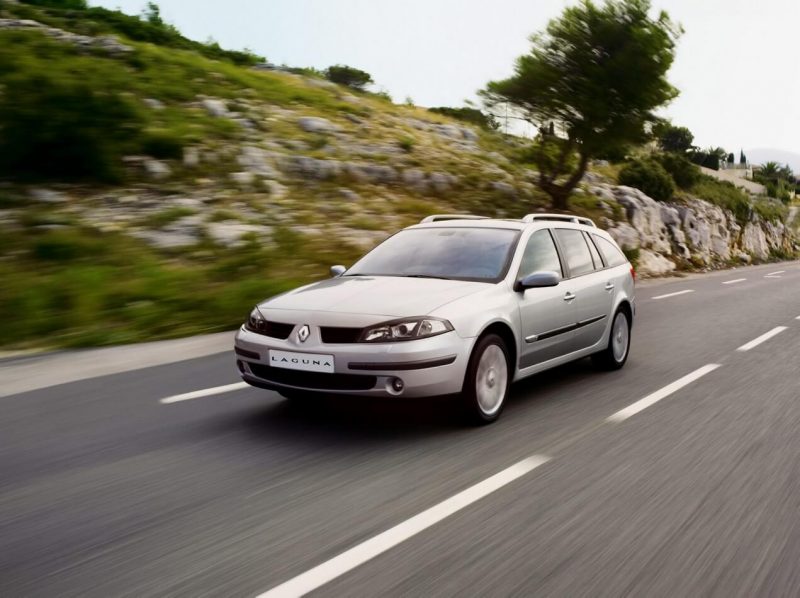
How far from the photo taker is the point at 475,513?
13.1ft

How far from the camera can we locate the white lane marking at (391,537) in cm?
316

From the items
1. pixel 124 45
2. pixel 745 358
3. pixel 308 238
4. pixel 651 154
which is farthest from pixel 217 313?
pixel 651 154

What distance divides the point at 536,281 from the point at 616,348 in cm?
230

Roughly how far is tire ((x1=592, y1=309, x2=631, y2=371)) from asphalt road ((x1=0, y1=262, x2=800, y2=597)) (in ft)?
2.18

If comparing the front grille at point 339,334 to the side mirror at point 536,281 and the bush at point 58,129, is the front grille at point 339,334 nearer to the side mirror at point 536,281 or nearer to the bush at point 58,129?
the side mirror at point 536,281

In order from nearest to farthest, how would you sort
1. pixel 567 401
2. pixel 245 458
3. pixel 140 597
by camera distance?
1. pixel 140 597
2. pixel 245 458
3. pixel 567 401

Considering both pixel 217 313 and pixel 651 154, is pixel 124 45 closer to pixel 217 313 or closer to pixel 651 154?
pixel 217 313

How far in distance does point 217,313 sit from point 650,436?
6.77 m

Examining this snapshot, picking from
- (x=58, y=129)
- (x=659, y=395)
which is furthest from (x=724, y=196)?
(x=659, y=395)

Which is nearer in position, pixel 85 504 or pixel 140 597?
pixel 140 597

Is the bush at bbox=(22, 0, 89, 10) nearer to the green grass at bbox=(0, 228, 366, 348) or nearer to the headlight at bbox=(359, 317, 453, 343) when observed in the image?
the green grass at bbox=(0, 228, 366, 348)

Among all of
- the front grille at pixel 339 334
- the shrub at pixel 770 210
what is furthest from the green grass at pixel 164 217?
the shrub at pixel 770 210

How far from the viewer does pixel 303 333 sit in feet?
17.6

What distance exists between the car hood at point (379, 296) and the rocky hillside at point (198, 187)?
413cm
